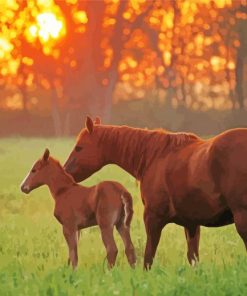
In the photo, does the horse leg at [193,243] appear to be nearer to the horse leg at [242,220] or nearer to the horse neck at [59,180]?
the horse leg at [242,220]

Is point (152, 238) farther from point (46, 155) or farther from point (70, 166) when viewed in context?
point (46, 155)

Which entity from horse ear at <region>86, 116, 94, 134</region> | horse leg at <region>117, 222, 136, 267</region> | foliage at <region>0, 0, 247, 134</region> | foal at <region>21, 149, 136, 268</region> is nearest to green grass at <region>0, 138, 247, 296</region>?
horse leg at <region>117, 222, 136, 267</region>

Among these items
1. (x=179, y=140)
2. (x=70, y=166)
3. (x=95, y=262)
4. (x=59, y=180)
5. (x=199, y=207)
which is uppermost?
(x=179, y=140)

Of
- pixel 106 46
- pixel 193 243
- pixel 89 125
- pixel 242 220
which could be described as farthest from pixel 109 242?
pixel 106 46

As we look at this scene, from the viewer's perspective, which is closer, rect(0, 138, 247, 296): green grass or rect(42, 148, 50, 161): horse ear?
rect(0, 138, 247, 296): green grass

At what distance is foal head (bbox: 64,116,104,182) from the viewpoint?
335 inches

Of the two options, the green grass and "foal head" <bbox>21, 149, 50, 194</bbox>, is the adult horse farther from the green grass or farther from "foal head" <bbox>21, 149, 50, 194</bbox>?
the green grass

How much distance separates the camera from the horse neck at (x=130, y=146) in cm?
838

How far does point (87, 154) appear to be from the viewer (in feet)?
28.1

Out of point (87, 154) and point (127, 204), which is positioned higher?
point (87, 154)

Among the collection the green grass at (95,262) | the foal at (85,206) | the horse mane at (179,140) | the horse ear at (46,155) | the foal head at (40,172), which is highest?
the horse mane at (179,140)

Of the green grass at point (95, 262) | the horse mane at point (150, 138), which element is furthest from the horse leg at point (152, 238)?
the horse mane at point (150, 138)

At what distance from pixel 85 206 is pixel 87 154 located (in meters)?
0.60

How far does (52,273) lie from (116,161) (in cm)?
171
